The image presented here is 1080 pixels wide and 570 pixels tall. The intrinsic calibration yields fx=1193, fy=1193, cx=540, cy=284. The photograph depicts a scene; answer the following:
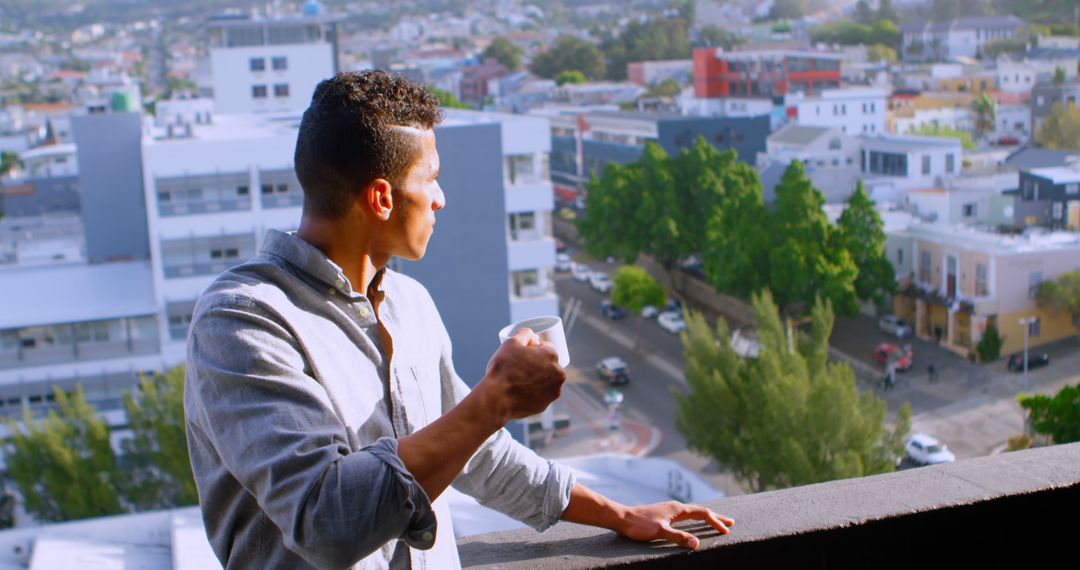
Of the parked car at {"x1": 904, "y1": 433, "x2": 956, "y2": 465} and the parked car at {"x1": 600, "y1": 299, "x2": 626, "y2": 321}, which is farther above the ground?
the parked car at {"x1": 904, "y1": 433, "x2": 956, "y2": 465}

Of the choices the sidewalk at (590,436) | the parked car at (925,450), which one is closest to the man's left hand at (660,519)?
the parked car at (925,450)

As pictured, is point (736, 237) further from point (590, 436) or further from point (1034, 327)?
point (590, 436)

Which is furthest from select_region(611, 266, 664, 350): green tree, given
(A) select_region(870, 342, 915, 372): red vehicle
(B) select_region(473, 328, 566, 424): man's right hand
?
(B) select_region(473, 328, 566, 424): man's right hand

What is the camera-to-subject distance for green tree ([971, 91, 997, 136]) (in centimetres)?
2312

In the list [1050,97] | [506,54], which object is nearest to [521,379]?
[1050,97]

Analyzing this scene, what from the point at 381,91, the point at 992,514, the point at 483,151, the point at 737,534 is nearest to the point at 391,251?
the point at 381,91

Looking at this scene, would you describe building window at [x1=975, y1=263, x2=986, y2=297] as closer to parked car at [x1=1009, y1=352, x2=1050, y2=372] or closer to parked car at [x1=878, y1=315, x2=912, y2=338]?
parked car at [x1=1009, y1=352, x2=1050, y2=372]

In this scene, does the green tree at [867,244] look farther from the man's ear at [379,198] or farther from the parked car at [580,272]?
the man's ear at [379,198]

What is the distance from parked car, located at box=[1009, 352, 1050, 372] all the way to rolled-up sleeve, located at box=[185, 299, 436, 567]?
43.1 ft

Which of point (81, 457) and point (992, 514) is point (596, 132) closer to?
point (81, 457)

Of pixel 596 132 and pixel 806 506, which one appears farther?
pixel 596 132

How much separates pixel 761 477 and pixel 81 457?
5.44 metres

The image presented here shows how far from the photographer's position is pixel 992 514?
1.17 meters

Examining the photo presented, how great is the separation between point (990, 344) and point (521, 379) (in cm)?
1309
